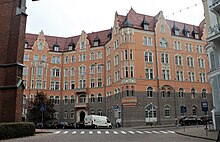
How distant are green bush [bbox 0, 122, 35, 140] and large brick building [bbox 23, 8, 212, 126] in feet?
64.5

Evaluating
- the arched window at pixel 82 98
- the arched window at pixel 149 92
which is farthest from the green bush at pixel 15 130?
the arched window at pixel 82 98

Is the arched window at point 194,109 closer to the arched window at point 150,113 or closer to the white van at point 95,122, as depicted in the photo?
the arched window at point 150,113

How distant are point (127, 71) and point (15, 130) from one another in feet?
94.7

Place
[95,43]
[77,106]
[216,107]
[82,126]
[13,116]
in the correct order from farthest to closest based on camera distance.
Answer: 1. [95,43]
2. [77,106]
3. [82,126]
4. [216,107]
5. [13,116]

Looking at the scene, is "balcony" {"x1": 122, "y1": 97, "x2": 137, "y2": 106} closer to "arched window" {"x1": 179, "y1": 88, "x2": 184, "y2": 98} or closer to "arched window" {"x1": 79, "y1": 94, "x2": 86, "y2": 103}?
"arched window" {"x1": 179, "y1": 88, "x2": 184, "y2": 98}

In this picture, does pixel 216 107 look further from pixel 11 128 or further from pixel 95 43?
pixel 95 43

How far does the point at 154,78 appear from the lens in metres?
47.5

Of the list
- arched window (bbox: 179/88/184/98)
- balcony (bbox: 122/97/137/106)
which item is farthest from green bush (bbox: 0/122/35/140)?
arched window (bbox: 179/88/184/98)

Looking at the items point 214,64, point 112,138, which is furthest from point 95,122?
point 214,64

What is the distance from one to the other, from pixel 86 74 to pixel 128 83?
17.5 metres

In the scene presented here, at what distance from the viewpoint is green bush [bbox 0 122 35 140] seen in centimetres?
1823

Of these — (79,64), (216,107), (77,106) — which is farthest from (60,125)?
(216,107)

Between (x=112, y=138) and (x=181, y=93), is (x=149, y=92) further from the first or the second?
(x=112, y=138)

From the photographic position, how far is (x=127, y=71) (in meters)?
45.7
